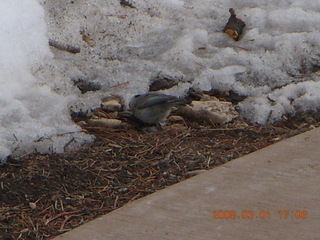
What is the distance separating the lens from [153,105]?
163 inches

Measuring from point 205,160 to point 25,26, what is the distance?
2075 mm

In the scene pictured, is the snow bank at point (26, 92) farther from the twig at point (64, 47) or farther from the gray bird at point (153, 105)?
the gray bird at point (153, 105)

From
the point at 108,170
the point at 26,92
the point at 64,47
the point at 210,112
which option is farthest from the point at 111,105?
the point at 108,170

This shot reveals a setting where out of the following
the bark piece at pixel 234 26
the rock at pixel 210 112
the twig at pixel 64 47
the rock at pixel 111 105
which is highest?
the bark piece at pixel 234 26

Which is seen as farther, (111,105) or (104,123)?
(111,105)

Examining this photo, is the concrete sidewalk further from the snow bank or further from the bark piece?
the bark piece

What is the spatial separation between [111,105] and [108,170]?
980mm

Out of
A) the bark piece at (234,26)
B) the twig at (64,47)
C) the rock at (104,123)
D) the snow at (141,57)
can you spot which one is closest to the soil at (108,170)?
the rock at (104,123)

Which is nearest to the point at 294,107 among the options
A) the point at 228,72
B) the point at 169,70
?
the point at 228,72

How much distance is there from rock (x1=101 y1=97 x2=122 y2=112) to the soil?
0.79ft

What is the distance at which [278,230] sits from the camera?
261 centimetres

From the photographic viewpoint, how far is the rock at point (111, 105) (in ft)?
14.1

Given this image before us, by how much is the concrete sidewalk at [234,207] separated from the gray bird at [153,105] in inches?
39.2

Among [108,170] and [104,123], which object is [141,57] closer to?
[104,123]
